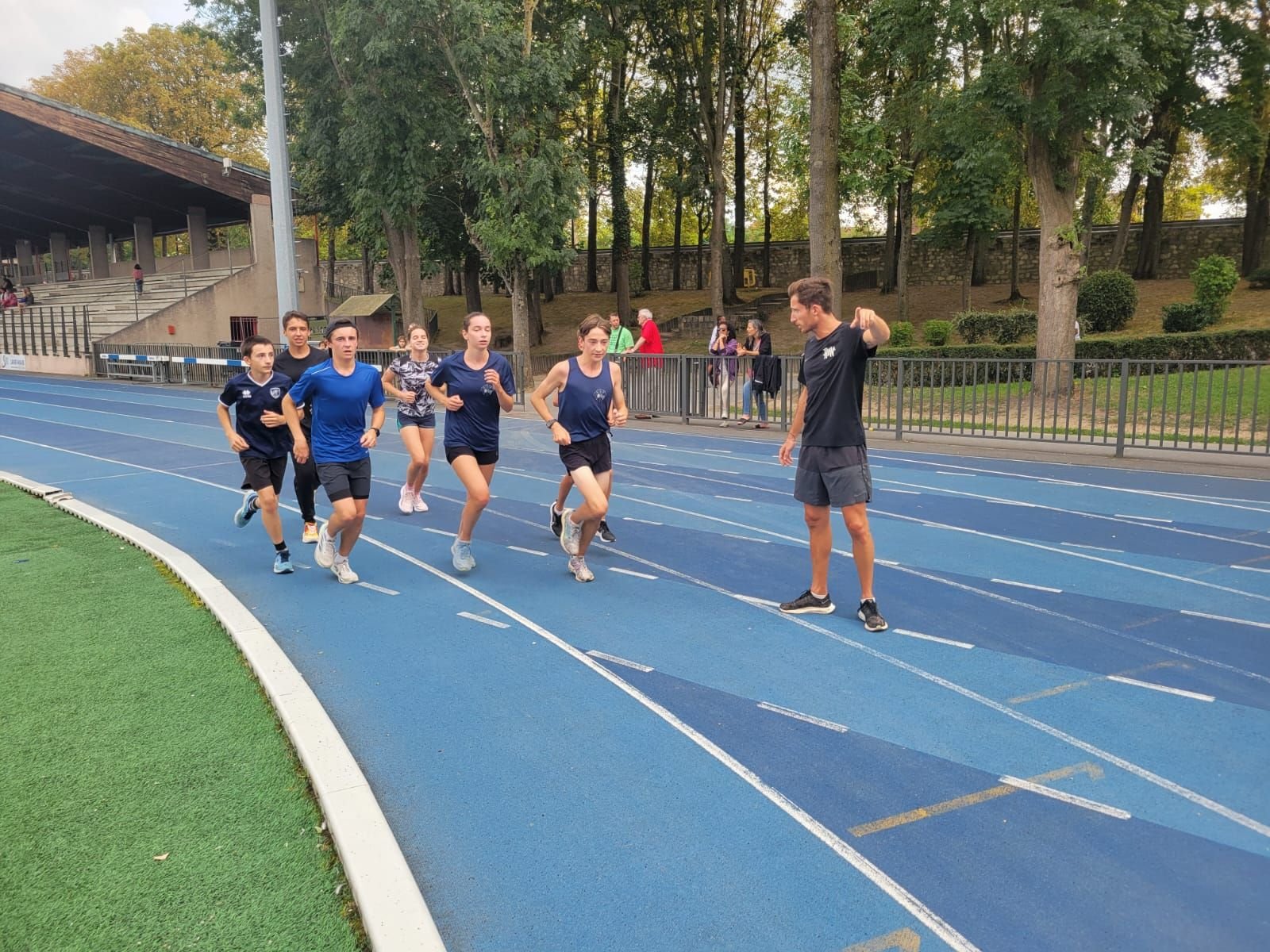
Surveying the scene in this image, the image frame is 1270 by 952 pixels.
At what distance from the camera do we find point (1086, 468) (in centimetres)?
1231

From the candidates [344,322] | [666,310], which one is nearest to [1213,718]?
[344,322]

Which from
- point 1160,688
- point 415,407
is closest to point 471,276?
point 415,407

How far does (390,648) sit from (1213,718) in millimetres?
4513

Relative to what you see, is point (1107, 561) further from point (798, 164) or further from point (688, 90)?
point (688, 90)

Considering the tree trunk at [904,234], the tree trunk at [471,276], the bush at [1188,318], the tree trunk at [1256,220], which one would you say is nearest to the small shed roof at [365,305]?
the tree trunk at [471,276]

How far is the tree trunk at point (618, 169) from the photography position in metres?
35.5

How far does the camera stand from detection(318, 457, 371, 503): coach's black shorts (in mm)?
7031

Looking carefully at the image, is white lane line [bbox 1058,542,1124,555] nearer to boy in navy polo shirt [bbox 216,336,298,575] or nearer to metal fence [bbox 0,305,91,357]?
boy in navy polo shirt [bbox 216,336,298,575]

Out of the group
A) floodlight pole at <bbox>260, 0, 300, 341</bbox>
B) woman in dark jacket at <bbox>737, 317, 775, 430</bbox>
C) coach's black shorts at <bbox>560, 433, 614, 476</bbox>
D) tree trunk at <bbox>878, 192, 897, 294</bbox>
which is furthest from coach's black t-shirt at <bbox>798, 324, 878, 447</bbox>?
tree trunk at <bbox>878, 192, 897, 294</bbox>

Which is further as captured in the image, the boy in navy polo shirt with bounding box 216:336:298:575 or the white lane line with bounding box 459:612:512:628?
the boy in navy polo shirt with bounding box 216:336:298:575

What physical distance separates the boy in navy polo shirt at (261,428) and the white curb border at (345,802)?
0.95 meters

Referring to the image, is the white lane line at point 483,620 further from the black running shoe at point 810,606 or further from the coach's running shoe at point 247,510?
the coach's running shoe at point 247,510

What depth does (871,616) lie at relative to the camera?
20.0ft

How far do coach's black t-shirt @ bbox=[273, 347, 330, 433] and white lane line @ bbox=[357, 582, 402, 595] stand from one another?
145 centimetres
